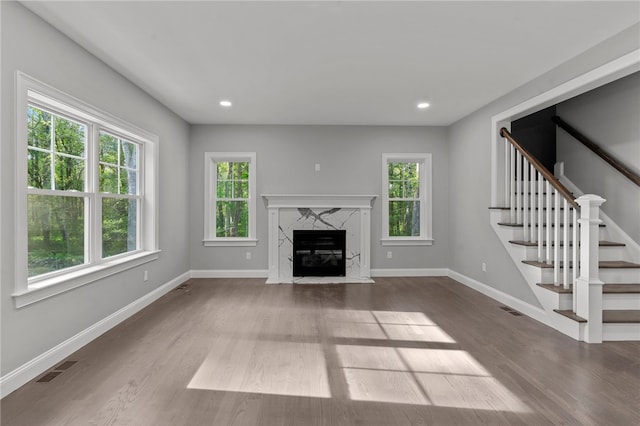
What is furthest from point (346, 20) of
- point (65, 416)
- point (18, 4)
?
point (65, 416)

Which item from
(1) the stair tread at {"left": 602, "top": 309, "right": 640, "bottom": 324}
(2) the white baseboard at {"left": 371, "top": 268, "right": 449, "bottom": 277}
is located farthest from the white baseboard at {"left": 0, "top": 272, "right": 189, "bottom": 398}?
(1) the stair tread at {"left": 602, "top": 309, "right": 640, "bottom": 324}

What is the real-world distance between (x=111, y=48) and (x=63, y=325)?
2324mm

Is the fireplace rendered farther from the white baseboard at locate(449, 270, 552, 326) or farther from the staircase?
the staircase

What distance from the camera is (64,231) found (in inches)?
109

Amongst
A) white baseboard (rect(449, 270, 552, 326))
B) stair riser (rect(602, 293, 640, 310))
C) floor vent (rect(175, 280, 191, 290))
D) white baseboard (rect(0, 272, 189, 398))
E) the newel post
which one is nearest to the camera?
white baseboard (rect(0, 272, 189, 398))

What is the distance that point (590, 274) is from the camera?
2.86 meters

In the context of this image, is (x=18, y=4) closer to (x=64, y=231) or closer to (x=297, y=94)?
(x=64, y=231)

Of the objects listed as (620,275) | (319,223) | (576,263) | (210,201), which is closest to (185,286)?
(210,201)

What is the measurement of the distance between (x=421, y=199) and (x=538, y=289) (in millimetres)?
2608

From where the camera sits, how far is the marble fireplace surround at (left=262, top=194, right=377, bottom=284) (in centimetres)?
534

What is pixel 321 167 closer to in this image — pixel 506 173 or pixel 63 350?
pixel 506 173

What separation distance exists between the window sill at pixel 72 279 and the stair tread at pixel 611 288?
14.0 ft

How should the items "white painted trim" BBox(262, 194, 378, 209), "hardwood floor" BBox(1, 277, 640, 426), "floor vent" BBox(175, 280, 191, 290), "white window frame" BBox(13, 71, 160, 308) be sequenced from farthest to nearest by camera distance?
"white painted trim" BBox(262, 194, 378, 209)
"floor vent" BBox(175, 280, 191, 290)
"white window frame" BBox(13, 71, 160, 308)
"hardwood floor" BBox(1, 277, 640, 426)

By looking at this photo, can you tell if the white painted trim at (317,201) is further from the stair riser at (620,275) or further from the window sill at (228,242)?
the stair riser at (620,275)
